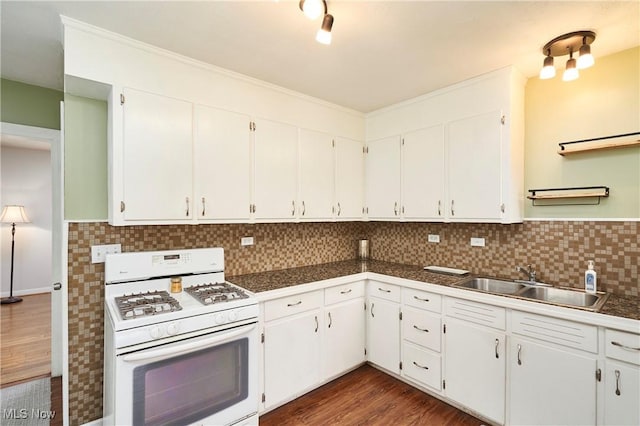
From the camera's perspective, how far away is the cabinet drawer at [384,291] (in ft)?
8.63

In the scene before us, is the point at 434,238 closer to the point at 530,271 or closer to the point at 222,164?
the point at 530,271

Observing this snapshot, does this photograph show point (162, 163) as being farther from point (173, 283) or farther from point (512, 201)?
point (512, 201)

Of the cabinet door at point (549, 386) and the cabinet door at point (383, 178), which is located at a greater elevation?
the cabinet door at point (383, 178)

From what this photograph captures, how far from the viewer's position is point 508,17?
1676mm

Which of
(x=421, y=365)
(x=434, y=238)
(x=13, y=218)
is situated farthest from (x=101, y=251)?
(x=13, y=218)

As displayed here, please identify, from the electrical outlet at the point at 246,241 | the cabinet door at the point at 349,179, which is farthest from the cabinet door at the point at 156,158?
the cabinet door at the point at 349,179

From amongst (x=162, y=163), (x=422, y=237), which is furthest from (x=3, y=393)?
(x=422, y=237)

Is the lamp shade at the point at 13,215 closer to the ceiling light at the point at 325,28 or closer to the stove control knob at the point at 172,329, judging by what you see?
the stove control knob at the point at 172,329

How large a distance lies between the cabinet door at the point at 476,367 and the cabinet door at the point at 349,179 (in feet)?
4.50

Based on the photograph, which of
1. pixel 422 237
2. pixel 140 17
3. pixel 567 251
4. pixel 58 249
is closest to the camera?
pixel 140 17

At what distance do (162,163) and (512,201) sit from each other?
8.33ft

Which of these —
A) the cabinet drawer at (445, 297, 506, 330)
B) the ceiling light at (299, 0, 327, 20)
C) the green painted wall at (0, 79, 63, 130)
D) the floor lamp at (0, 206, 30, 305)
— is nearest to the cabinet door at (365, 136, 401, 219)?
the cabinet drawer at (445, 297, 506, 330)

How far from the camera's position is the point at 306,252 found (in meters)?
3.16

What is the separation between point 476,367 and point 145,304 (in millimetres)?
2198
